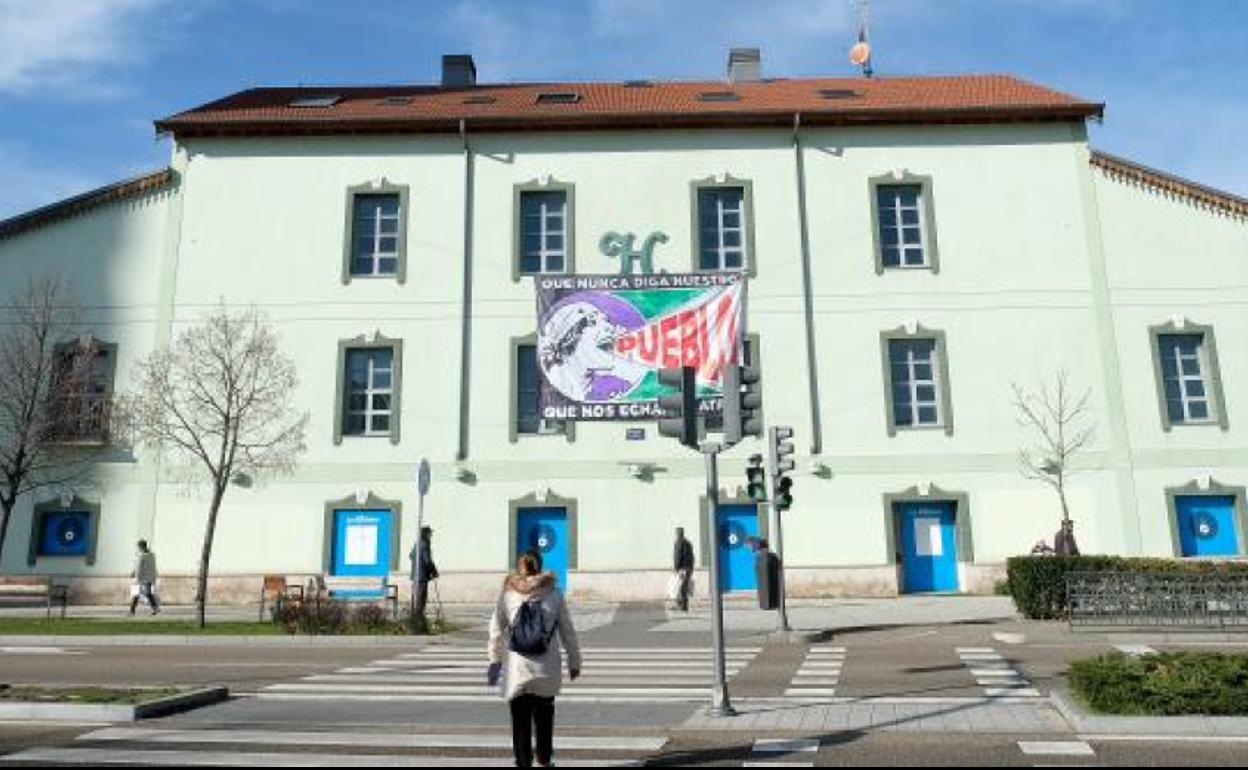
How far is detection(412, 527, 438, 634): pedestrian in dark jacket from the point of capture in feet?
56.3

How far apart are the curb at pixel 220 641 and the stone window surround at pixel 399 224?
11548 millimetres

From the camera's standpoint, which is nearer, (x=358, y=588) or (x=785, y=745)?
(x=785, y=745)

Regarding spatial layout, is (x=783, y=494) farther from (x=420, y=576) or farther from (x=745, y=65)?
(x=745, y=65)

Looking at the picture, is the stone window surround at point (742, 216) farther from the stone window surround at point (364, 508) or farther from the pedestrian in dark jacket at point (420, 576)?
the pedestrian in dark jacket at point (420, 576)

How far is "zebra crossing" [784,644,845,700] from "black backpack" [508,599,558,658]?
4.70m

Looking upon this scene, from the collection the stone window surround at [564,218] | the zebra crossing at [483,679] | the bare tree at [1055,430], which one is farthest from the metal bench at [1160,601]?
the stone window surround at [564,218]

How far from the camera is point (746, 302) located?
23.9 m

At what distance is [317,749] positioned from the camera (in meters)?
7.82

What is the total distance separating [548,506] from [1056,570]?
1165 cm

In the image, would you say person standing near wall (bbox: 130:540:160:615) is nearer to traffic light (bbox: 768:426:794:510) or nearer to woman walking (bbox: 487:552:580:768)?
traffic light (bbox: 768:426:794:510)

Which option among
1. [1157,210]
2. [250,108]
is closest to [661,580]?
[1157,210]

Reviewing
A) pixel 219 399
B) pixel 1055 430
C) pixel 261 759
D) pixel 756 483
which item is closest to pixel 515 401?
pixel 219 399

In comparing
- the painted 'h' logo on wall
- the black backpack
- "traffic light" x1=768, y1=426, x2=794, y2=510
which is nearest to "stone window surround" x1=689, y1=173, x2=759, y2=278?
the painted 'h' logo on wall

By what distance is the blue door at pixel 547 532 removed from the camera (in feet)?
79.7
